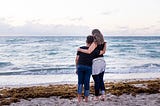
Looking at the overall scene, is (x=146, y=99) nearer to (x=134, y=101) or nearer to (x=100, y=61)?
(x=134, y=101)

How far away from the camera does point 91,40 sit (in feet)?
36.8

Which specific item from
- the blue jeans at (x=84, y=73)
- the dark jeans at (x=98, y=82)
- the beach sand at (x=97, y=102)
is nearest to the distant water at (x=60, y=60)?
the beach sand at (x=97, y=102)

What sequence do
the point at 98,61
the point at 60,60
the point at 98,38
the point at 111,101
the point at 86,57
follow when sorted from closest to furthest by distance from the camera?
1. the point at 98,38
2. the point at 86,57
3. the point at 98,61
4. the point at 111,101
5. the point at 60,60

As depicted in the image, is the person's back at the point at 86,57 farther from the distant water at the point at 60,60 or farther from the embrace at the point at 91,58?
the distant water at the point at 60,60

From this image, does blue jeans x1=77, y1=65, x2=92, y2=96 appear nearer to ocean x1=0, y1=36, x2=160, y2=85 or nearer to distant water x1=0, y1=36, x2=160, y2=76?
ocean x1=0, y1=36, x2=160, y2=85

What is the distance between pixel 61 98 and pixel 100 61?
2599mm

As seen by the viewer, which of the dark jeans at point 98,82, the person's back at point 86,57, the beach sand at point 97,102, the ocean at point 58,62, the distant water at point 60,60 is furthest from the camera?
the distant water at point 60,60

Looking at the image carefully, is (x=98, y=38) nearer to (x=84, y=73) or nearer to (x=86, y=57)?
(x=86, y=57)

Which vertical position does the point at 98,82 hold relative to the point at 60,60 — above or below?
above

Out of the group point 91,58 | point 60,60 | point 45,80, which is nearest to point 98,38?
point 91,58

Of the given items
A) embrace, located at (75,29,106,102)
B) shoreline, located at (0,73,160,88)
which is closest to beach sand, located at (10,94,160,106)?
embrace, located at (75,29,106,102)

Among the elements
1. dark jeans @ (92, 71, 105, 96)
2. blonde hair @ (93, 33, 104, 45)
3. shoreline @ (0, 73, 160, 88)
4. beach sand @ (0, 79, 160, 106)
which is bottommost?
shoreline @ (0, 73, 160, 88)

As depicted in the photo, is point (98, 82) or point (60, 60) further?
point (60, 60)

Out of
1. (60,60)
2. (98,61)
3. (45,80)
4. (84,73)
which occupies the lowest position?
(60,60)
